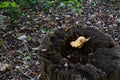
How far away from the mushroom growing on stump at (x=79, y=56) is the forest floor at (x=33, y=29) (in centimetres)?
94

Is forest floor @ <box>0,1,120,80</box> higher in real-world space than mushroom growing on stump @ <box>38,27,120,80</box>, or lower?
lower

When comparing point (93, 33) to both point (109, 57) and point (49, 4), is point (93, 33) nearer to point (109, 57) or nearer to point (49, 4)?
point (109, 57)

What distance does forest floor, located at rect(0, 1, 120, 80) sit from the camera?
3.31 meters

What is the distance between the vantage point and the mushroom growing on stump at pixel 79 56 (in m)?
2.06

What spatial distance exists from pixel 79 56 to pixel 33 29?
6.25ft

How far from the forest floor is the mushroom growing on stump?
94 centimetres

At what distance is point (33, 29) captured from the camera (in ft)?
→ 13.5

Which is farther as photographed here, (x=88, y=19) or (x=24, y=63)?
(x=88, y=19)

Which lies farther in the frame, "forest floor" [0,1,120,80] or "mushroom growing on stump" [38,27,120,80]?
"forest floor" [0,1,120,80]

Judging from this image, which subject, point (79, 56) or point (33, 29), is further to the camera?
point (33, 29)

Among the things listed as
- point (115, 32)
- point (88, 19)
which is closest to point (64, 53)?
point (115, 32)

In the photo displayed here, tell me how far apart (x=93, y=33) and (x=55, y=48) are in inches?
15.1

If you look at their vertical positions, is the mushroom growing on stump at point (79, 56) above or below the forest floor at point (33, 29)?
above

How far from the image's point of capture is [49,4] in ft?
15.7
